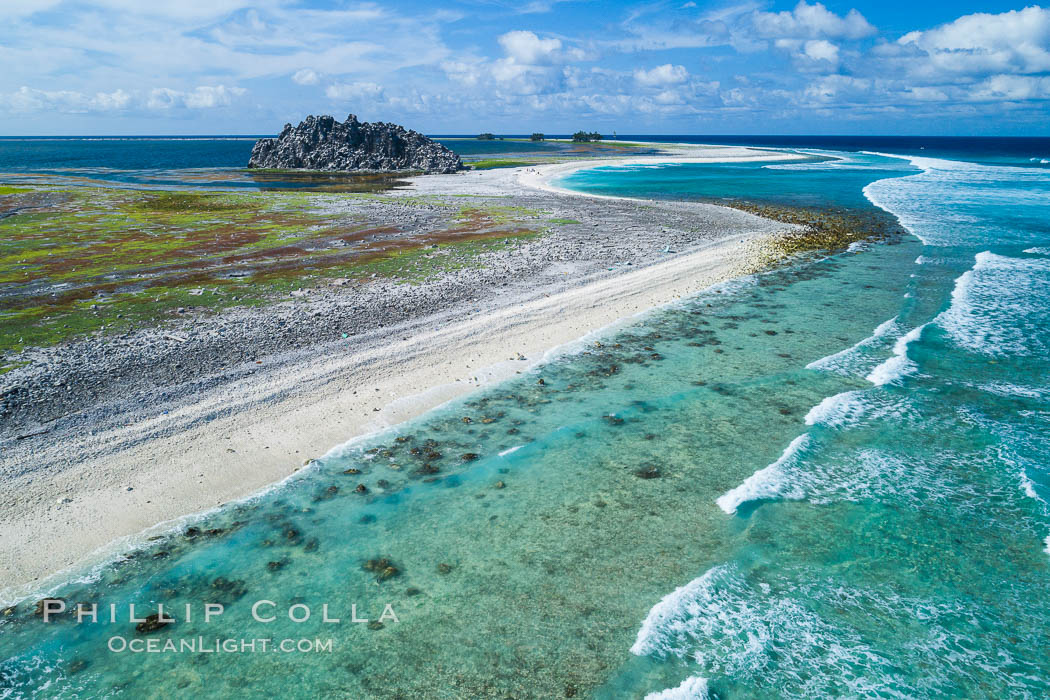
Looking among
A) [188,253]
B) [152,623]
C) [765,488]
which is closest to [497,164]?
[188,253]

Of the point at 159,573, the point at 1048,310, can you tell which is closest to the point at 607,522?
the point at 159,573

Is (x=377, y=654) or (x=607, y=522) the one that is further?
(x=607, y=522)

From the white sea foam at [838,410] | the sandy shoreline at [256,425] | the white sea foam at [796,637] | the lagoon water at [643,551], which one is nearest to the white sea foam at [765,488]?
the lagoon water at [643,551]

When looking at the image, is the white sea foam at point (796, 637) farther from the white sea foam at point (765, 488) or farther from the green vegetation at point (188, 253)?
the green vegetation at point (188, 253)

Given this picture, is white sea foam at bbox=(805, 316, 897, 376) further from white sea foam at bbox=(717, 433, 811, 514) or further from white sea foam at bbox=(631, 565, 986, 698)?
white sea foam at bbox=(631, 565, 986, 698)

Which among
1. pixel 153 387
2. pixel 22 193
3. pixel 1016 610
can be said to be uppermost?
pixel 22 193

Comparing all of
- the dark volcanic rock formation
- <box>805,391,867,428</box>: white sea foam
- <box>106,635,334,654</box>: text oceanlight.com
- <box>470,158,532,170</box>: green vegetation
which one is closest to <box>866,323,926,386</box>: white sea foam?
<box>805,391,867,428</box>: white sea foam

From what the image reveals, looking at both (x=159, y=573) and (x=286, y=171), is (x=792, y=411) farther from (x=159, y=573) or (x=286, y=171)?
(x=286, y=171)
